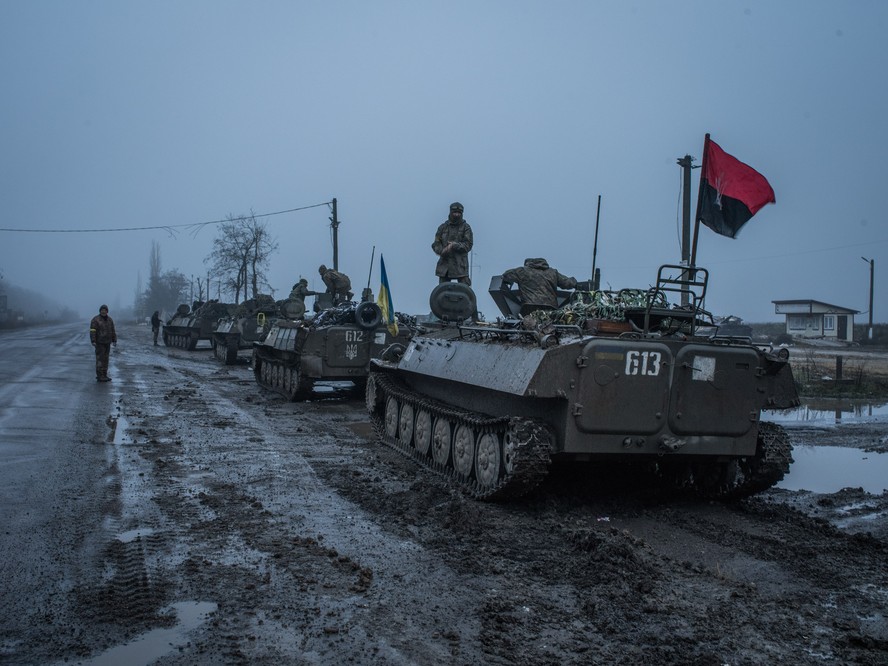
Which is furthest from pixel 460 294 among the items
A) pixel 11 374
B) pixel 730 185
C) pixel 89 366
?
pixel 89 366

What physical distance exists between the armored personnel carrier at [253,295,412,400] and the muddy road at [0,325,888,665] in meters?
6.39

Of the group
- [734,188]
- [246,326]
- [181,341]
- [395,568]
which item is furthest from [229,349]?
[395,568]

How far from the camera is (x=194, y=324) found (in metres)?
36.8

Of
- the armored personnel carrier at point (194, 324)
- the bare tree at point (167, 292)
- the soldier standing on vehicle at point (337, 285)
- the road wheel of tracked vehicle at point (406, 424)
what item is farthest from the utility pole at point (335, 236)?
the bare tree at point (167, 292)

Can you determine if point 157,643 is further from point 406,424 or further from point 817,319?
point 817,319

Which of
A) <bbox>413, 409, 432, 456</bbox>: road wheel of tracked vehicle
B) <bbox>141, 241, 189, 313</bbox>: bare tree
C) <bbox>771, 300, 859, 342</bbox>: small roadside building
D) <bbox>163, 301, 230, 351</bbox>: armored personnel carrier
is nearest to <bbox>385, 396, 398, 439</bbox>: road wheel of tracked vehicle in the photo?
<bbox>413, 409, 432, 456</bbox>: road wheel of tracked vehicle

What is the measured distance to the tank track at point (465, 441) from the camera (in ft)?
24.2

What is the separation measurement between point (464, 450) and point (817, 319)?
47.4 metres

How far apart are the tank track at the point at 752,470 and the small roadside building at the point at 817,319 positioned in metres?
43.8

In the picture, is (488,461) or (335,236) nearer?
(488,461)

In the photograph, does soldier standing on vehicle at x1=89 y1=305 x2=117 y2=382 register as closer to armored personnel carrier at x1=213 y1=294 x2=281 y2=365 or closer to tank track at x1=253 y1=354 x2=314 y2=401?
tank track at x1=253 y1=354 x2=314 y2=401

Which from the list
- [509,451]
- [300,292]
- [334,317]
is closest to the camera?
[509,451]

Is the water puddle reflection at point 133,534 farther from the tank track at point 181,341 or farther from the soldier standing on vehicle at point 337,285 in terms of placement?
the tank track at point 181,341

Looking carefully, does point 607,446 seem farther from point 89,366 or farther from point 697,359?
point 89,366
